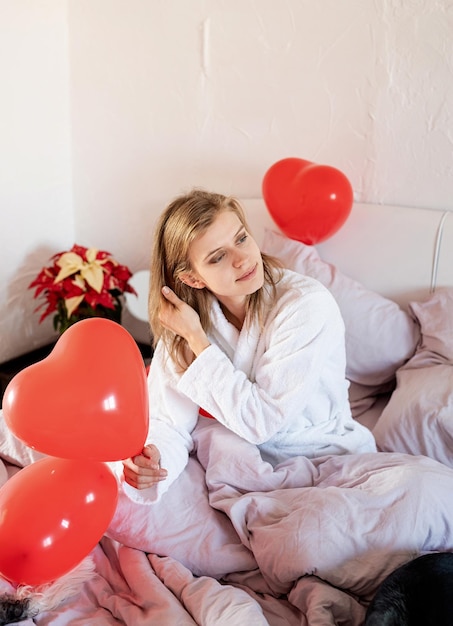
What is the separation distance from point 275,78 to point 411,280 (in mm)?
710

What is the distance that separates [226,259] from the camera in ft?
4.42

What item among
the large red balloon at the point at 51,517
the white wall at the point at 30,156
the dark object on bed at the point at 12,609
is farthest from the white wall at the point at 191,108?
the dark object on bed at the point at 12,609

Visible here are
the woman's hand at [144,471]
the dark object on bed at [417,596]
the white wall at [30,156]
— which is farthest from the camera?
the white wall at [30,156]

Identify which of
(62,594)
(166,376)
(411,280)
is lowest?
(62,594)

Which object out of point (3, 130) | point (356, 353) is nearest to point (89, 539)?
point (356, 353)

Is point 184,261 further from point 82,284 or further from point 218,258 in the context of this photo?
point 82,284

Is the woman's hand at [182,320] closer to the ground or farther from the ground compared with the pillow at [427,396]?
farther from the ground

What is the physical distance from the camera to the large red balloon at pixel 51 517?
105cm

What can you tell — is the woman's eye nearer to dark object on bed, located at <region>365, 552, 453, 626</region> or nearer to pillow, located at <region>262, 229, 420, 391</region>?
pillow, located at <region>262, 229, 420, 391</region>

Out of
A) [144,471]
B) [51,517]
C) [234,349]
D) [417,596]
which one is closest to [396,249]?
[234,349]

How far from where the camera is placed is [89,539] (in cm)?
111

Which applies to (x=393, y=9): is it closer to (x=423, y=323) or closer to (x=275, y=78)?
(x=275, y=78)

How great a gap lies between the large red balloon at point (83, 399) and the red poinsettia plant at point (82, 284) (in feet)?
3.49

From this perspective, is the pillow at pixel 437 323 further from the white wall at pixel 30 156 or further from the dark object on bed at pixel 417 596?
the white wall at pixel 30 156
